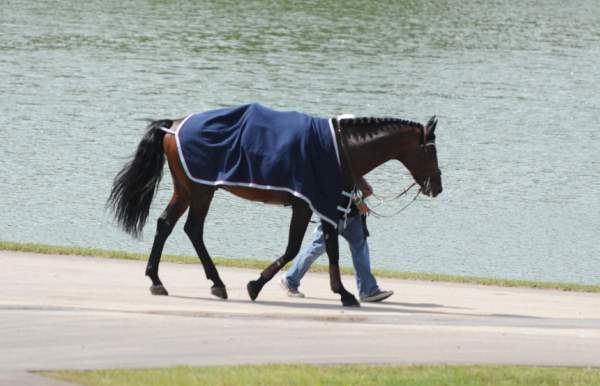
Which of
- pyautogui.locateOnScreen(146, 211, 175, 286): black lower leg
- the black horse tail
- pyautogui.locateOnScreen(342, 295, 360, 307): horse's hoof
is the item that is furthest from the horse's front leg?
the black horse tail

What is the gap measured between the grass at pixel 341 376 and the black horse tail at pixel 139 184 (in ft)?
11.7

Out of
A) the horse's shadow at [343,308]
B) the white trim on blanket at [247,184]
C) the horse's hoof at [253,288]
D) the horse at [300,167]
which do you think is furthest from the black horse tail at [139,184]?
the horse's hoof at [253,288]

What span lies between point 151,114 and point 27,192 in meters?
9.27

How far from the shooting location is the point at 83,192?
74.7ft

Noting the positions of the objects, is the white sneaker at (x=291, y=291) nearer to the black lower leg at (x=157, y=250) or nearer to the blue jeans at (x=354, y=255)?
the blue jeans at (x=354, y=255)

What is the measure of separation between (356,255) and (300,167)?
45.6 inches

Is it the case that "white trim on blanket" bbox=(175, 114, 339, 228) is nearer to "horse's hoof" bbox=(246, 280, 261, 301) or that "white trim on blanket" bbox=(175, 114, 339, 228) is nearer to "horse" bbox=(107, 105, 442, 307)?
"horse" bbox=(107, 105, 442, 307)

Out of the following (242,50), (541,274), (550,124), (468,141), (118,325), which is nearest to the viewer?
(118,325)

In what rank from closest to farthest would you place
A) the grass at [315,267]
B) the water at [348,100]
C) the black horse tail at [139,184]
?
1. the black horse tail at [139,184]
2. the grass at [315,267]
3. the water at [348,100]

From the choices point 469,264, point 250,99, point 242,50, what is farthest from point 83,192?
point 242,50

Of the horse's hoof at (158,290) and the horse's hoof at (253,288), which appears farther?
the horse's hoof at (158,290)

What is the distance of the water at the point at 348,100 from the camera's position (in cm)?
2038

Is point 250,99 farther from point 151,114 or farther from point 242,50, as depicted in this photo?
point 242,50

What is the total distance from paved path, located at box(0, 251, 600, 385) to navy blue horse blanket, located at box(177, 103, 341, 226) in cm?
104
